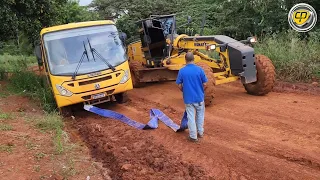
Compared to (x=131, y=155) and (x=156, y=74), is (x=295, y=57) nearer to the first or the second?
(x=156, y=74)

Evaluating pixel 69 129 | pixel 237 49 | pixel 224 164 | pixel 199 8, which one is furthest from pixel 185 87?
pixel 199 8

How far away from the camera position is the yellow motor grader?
9.02 m

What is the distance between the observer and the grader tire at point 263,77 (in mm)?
9422

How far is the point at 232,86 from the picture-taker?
11562mm

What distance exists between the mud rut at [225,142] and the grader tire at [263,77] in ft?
0.76

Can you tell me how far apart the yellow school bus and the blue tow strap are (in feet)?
1.01

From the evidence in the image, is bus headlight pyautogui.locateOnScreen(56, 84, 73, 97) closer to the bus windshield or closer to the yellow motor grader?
the bus windshield

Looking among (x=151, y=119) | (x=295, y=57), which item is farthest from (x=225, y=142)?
(x=295, y=57)

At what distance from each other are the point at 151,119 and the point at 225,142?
2177 millimetres

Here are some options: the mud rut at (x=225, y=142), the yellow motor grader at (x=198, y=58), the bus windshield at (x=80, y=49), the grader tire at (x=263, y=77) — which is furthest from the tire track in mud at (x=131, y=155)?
the grader tire at (x=263, y=77)

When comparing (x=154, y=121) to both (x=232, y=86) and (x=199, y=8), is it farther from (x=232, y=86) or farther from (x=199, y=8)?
(x=199, y=8)

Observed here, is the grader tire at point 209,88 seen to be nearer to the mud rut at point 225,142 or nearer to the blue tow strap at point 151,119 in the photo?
the mud rut at point 225,142

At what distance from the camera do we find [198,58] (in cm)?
1038

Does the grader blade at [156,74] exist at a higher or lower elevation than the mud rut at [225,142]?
higher
